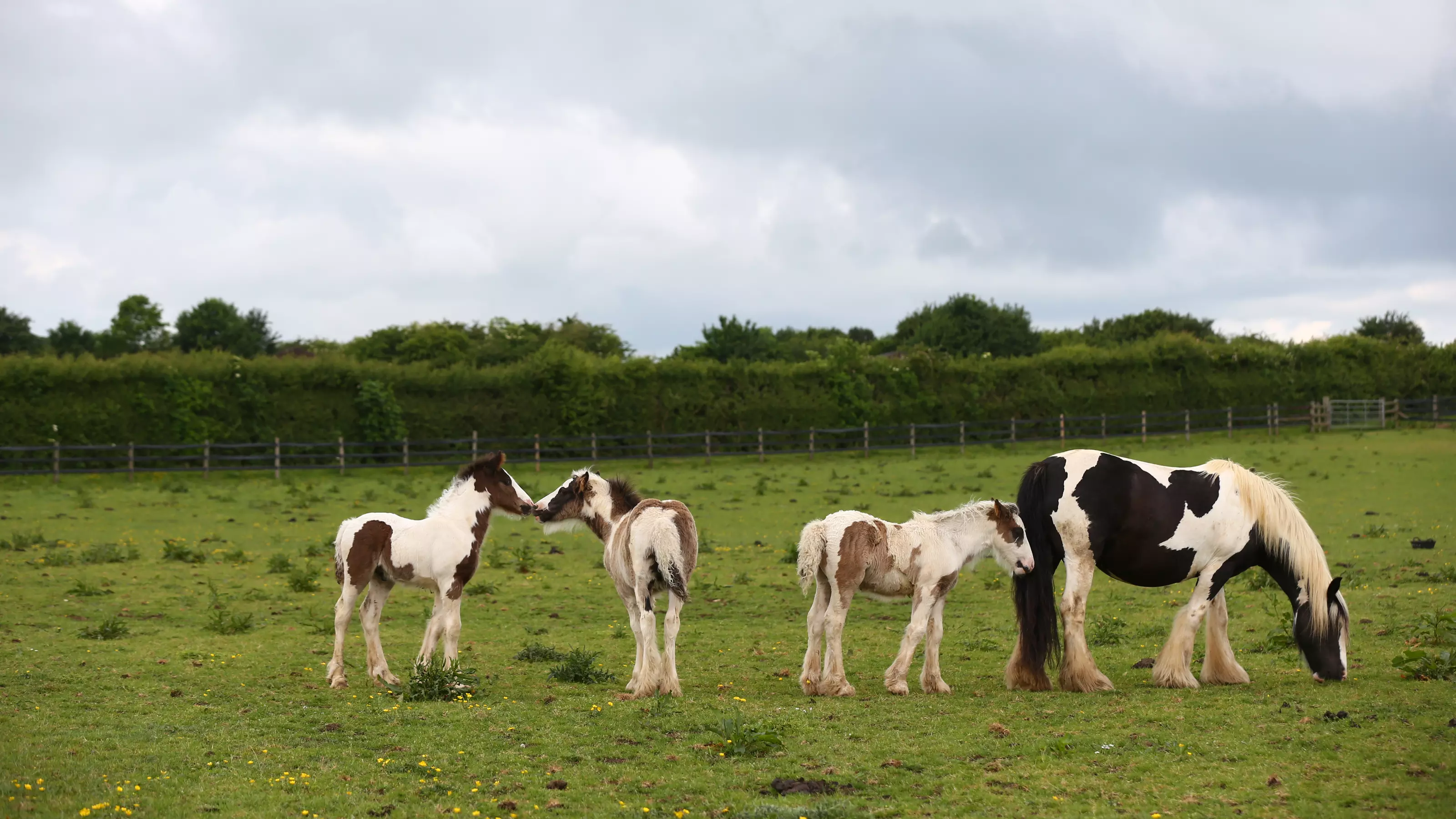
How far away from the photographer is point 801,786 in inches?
261

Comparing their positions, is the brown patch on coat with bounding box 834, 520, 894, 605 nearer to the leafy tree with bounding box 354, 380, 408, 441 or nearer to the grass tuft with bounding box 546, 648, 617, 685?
the grass tuft with bounding box 546, 648, 617, 685

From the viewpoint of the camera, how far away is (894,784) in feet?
22.2

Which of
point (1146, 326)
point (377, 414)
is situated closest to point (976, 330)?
point (1146, 326)

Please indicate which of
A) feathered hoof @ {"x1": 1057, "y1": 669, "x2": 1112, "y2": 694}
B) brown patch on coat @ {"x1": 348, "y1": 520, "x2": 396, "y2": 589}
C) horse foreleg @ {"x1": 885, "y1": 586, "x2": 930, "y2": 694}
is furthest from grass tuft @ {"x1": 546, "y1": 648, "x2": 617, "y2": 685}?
feathered hoof @ {"x1": 1057, "y1": 669, "x2": 1112, "y2": 694}

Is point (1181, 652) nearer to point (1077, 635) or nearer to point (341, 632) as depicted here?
point (1077, 635)

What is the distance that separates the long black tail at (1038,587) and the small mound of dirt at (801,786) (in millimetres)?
3541

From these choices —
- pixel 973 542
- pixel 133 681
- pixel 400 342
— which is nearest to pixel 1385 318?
pixel 400 342

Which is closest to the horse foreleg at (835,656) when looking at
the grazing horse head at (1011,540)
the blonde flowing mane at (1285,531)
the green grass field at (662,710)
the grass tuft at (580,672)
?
the green grass field at (662,710)

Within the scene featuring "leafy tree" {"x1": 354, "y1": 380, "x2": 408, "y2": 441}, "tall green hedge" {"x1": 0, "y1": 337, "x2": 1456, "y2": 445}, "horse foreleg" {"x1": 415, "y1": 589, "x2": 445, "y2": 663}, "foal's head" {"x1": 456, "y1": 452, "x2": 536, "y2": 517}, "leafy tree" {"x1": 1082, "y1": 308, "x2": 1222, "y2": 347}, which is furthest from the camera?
"leafy tree" {"x1": 1082, "y1": 308, "x2": 1222, "y2": 347}

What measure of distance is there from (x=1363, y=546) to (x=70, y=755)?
1853cm

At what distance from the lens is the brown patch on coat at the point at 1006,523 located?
995 centimetres

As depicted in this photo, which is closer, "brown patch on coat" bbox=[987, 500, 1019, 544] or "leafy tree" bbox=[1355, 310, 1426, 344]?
"brown patch on coat" bbox=[987, 500, 1019, 544]

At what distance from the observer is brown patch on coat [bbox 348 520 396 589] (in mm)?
10250

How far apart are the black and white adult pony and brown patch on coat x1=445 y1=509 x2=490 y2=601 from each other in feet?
16.6
